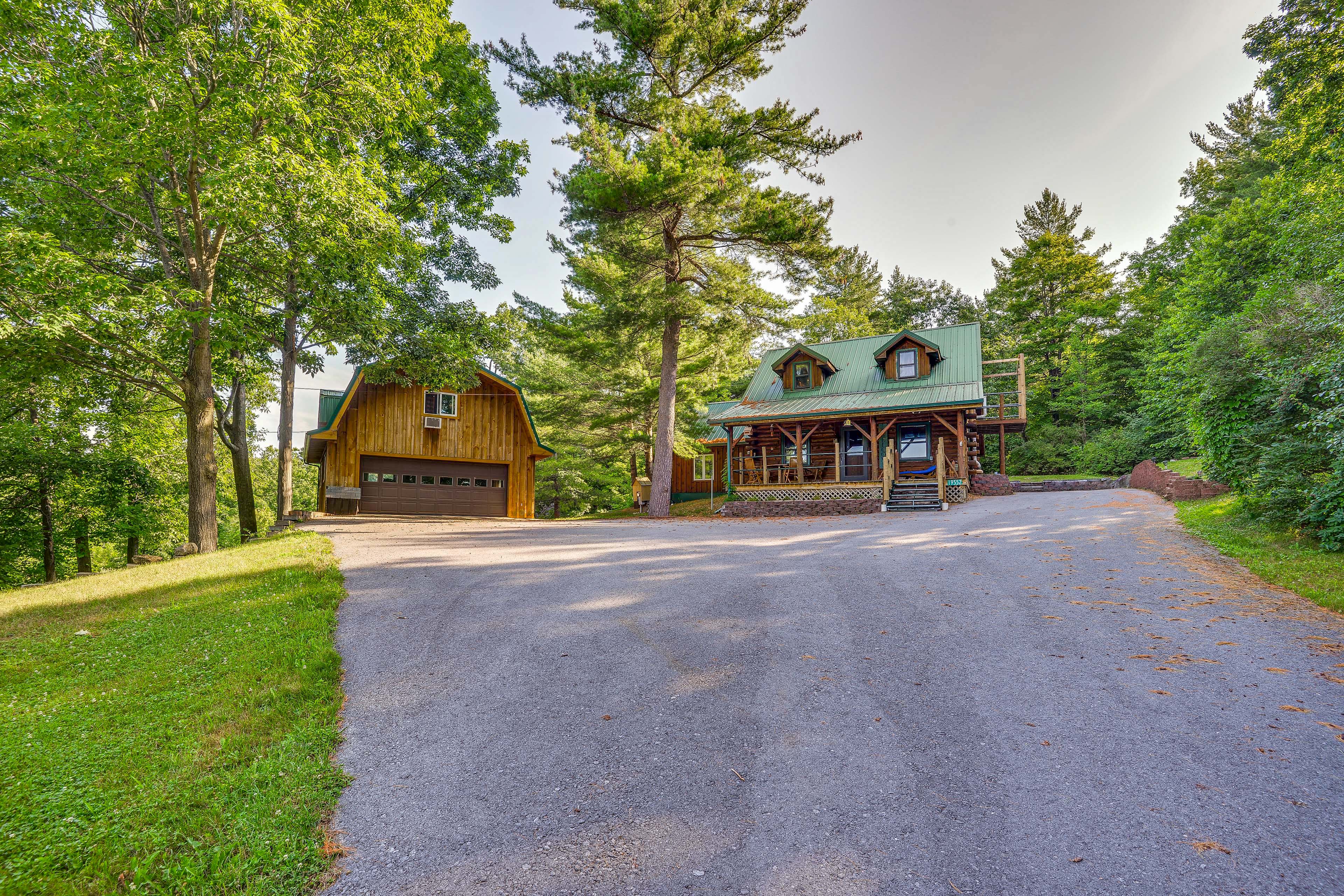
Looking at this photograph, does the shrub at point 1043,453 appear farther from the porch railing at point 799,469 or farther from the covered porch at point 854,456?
the porch railing at point 799,469

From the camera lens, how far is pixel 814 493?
19938 mm

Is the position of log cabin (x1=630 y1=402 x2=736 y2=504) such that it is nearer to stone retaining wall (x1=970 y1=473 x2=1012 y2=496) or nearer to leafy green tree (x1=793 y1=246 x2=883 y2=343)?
leafy green tree (x1=793 y1=246 x2=883 y2=343)

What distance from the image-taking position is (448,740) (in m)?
3.87

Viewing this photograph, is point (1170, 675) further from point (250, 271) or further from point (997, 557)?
point (250, 271)

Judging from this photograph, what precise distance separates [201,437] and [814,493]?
55.2ft

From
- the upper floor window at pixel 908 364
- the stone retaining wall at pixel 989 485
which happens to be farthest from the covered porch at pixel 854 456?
the upper floor window at pixel 908 364

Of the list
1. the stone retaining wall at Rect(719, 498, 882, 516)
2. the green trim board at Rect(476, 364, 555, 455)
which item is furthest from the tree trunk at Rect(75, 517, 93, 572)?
the stone retaining wall at Rect(719, 498, 882, 516)

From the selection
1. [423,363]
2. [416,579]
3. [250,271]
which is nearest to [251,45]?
[250,271]

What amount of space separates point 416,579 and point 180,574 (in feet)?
13.1

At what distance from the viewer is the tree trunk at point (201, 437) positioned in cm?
1128

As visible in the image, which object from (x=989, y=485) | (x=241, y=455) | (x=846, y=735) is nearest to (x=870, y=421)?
(x=989, y=485)

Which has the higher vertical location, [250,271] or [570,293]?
[570,293]

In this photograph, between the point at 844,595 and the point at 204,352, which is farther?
the point at 204,352

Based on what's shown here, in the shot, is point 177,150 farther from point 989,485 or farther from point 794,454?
point 989,485
